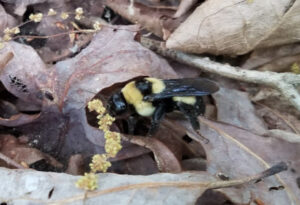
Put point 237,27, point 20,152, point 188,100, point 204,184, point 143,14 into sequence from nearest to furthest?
1. point 204,184
2. point 20,152
3. point 188,100
4. point 237,27
5. point 143,14

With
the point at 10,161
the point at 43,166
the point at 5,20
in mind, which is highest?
the point at 5,20

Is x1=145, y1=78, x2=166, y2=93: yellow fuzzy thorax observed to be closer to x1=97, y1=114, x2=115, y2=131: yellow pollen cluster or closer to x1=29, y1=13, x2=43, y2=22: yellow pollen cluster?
x1=97, y1=114, x2=115, y2=131: yellow pollen cluster

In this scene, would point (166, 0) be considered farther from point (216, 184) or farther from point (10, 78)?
point (216, 184)

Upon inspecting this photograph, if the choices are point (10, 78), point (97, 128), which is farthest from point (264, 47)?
point (10, 78)

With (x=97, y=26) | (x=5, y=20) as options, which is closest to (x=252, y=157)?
(x=97, y=26)

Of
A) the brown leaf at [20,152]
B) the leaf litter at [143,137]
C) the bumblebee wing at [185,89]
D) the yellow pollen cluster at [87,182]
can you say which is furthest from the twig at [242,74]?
the yellow pollen cluster at [87,182]

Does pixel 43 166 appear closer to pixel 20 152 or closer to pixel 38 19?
pixel 20 152

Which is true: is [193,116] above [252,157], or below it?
above
